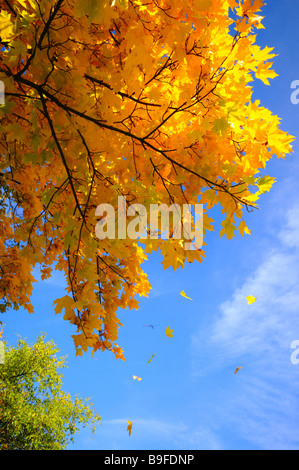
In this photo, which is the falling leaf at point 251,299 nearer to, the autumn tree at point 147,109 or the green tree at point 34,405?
the autumn tree at point 147,109

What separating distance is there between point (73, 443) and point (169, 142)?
16656mm

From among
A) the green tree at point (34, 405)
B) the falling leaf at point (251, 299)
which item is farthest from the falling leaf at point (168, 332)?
the green tree at point (34, 405)

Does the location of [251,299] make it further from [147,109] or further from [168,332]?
[147,109]

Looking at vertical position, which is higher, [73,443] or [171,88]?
[171,88]

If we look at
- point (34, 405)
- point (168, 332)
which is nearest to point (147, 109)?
point (168, 332)

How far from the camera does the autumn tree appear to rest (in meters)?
2.62

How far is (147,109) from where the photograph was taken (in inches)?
114

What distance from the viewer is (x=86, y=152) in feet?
10.1

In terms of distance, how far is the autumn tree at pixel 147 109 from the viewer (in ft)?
8.59

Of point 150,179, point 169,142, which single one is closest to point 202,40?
point 169,142

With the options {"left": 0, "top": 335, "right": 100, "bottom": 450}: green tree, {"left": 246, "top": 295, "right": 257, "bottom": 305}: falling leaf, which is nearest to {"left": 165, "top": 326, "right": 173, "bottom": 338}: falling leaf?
{"left": 246, "top": 295, "right": 257, "bottom": 305}: falling leaf
